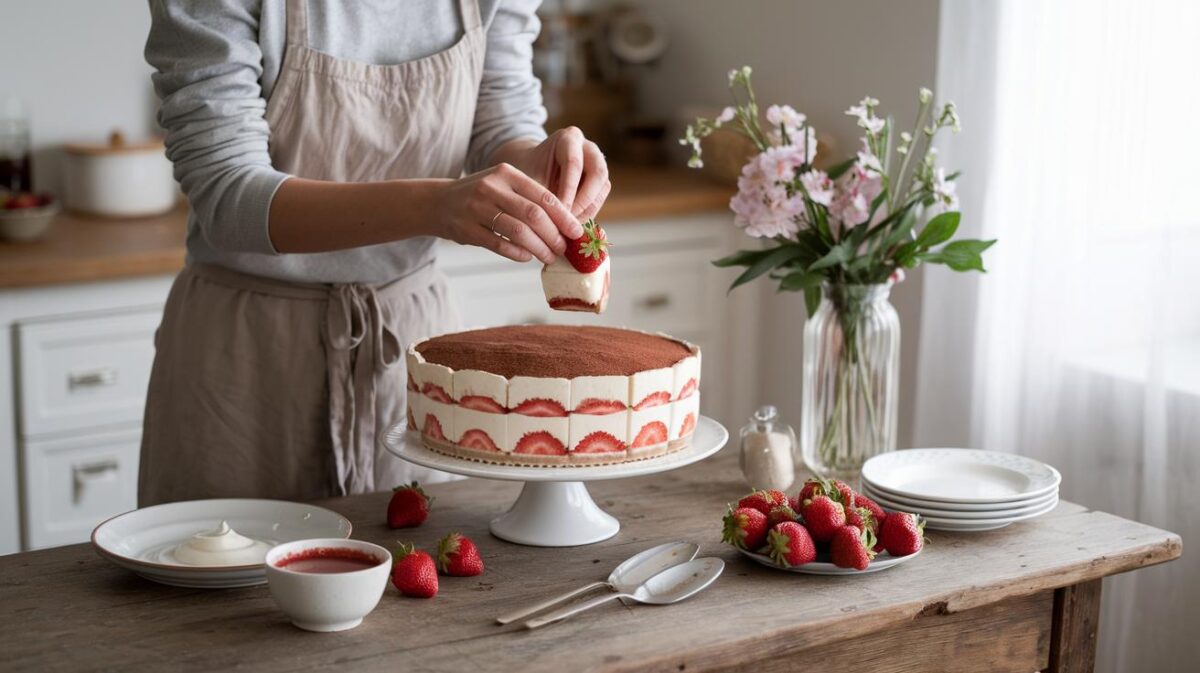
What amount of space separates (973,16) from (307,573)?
1620mm

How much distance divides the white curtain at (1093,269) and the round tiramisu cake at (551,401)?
976 millimetres

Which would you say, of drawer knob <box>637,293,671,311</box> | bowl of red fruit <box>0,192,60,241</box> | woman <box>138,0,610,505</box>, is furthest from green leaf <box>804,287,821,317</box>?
bowl of red fruit <box>0,192,60,241</box>

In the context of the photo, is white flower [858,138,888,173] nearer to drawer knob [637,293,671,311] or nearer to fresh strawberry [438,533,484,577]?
fresh strawberry [438,533,484,577]

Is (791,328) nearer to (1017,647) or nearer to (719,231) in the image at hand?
(719,231)

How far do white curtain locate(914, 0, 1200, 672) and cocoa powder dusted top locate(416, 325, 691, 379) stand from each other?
93cm

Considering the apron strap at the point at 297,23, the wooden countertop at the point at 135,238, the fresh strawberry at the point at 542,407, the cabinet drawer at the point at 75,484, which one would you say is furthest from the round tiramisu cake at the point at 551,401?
the cabinet drawer at the point at 75,484

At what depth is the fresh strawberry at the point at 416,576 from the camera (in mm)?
1316

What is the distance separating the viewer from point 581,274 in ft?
4.81

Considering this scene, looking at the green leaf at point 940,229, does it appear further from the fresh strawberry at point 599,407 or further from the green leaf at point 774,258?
the fresh strawberry at point 599,407

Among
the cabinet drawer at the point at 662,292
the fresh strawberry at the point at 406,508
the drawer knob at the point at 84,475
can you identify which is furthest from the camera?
the cabinet drawer at the point at 662,292

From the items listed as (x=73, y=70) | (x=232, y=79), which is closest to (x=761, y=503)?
(x=232, y=79)

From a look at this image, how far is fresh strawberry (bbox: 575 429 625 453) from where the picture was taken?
1.43m

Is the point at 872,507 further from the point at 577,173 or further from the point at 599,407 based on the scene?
the point at 577,173

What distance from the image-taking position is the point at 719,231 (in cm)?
314
